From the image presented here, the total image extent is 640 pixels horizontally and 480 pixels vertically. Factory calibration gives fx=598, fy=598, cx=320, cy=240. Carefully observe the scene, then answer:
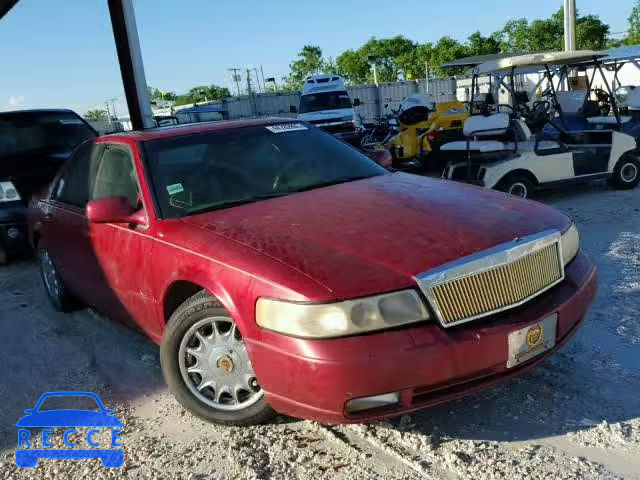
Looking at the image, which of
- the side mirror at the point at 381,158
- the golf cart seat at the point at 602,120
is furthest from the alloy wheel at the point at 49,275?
the golf cart seat at the point at 602,120

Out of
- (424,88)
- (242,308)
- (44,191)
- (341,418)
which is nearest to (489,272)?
(341,418)

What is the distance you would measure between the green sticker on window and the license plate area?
197 centimetres

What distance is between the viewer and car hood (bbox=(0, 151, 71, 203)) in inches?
268

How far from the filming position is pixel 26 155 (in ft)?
25.1

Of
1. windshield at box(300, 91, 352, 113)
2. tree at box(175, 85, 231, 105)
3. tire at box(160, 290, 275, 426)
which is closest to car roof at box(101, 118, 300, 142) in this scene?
tire at box(160, 290, 275, 426)

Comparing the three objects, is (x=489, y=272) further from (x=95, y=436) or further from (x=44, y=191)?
(x=44, y=191)

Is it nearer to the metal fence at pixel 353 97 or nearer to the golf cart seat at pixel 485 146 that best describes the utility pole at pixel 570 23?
the metal fence at pixel 353 97

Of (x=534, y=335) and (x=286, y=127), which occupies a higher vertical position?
(x=286, y=127)

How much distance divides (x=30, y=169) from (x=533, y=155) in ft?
20.3

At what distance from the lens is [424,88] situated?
35.1 metres

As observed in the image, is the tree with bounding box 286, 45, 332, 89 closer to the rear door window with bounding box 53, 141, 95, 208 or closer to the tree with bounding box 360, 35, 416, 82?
the tree with bounding box 360, 35, 416, 82

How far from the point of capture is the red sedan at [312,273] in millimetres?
2373

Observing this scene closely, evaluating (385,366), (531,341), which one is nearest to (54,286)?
(385,366)

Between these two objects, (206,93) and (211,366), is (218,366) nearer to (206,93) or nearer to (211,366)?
(211,366)
